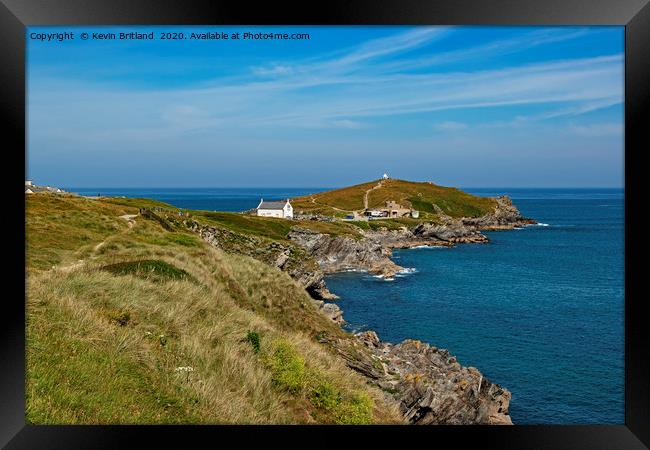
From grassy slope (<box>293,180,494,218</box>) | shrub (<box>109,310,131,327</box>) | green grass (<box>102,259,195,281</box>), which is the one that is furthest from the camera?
grassy slope (<box>293,180,494,218</box>)

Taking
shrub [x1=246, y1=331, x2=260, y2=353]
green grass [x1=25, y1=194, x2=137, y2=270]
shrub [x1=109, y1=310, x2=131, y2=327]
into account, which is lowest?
shrub [x1=246, y1=331, x2=260, y2=353]

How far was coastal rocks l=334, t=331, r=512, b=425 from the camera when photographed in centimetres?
1756

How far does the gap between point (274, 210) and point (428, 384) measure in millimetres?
82091

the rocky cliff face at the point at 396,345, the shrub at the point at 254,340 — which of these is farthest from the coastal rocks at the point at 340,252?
the shrub at the point at 254,340

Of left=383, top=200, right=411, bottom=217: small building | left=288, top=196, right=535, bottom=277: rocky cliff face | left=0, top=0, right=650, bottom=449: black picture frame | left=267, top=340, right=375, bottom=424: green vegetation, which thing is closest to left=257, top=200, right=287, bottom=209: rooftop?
left=288, top=196, right=535, bottom=277: rocky cliff face

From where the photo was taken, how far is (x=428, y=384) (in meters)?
18.7

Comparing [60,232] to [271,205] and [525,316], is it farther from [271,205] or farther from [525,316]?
[271,205]

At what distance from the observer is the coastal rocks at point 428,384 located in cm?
1756

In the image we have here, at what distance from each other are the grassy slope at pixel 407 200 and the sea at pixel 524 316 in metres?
53.7

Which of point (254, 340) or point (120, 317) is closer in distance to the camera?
point (120, 317)

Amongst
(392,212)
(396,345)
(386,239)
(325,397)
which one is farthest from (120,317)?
(392,212)

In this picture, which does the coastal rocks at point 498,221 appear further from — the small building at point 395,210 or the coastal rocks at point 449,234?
the coastal rocks at point 449,234

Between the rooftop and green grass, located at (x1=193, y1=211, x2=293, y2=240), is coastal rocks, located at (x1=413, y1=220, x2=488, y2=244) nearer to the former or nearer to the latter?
the rooftop

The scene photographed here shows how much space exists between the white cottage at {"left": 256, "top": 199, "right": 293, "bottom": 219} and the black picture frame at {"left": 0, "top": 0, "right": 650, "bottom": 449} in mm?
90516
